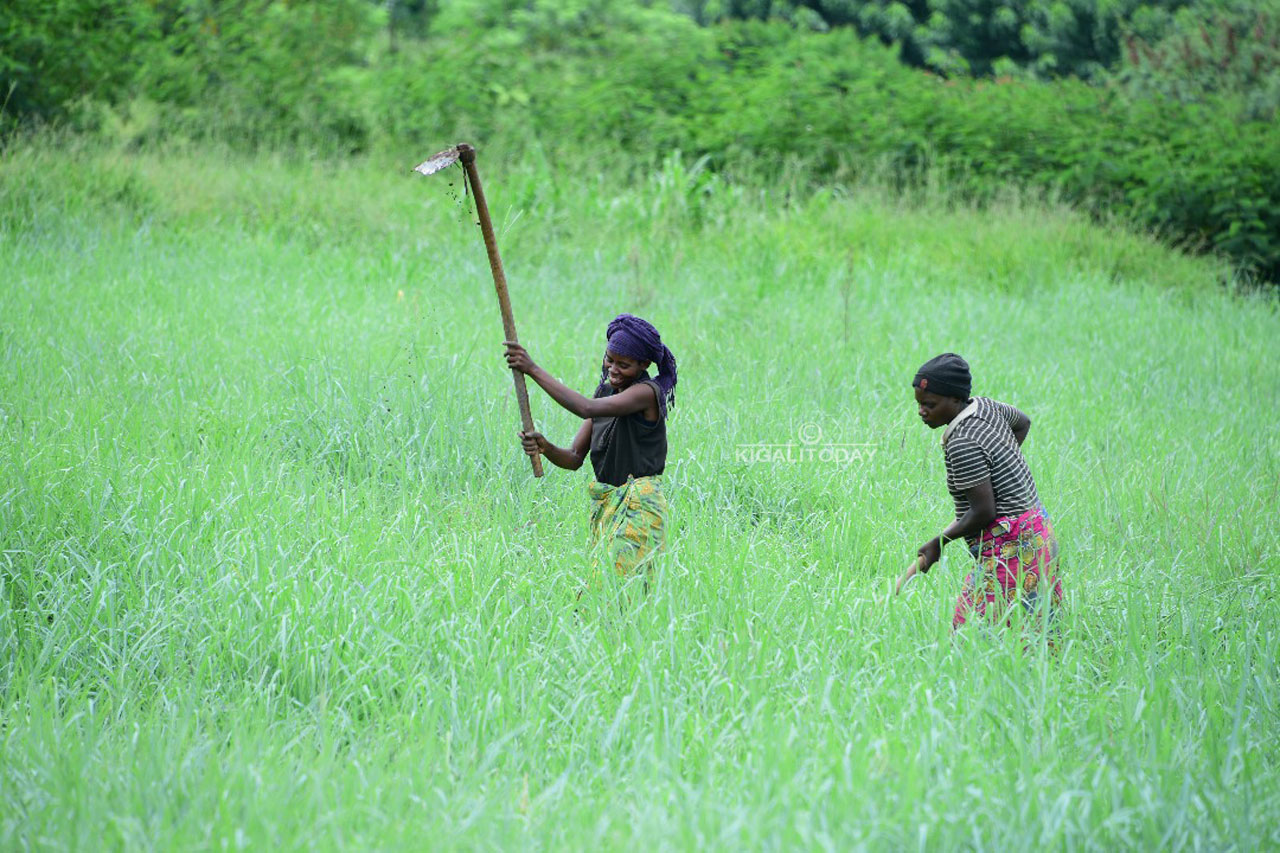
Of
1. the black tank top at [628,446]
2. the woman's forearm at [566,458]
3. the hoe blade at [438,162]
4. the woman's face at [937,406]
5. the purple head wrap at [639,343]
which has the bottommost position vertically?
the woman's forearm at [566,458]

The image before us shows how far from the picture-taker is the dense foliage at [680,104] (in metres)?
11.9

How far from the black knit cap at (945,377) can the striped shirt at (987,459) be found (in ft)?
0.31

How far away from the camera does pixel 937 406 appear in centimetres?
409

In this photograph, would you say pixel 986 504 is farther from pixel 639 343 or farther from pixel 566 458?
pixel 566 458

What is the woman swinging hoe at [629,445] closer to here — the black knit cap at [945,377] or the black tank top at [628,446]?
the black tank top at [628,446]

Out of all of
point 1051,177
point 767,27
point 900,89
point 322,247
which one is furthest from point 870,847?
point 767,27

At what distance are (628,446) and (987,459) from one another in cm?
123

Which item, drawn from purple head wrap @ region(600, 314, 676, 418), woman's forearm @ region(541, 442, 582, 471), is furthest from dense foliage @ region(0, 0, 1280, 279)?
purple head wrap @ region(600, 314, 676, 418)

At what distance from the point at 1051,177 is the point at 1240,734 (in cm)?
1014

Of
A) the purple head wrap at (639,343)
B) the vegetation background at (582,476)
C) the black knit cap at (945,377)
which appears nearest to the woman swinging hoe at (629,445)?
the purple head wrap at (639,343)

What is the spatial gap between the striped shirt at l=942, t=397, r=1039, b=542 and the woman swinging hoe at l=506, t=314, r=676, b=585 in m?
1.00

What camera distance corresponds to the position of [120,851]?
8.87 feet

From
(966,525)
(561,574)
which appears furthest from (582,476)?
(966,525)

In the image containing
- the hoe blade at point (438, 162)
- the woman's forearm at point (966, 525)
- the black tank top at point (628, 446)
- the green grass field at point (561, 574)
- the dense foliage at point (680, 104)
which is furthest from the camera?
the dense foliage at point (680, 104)
